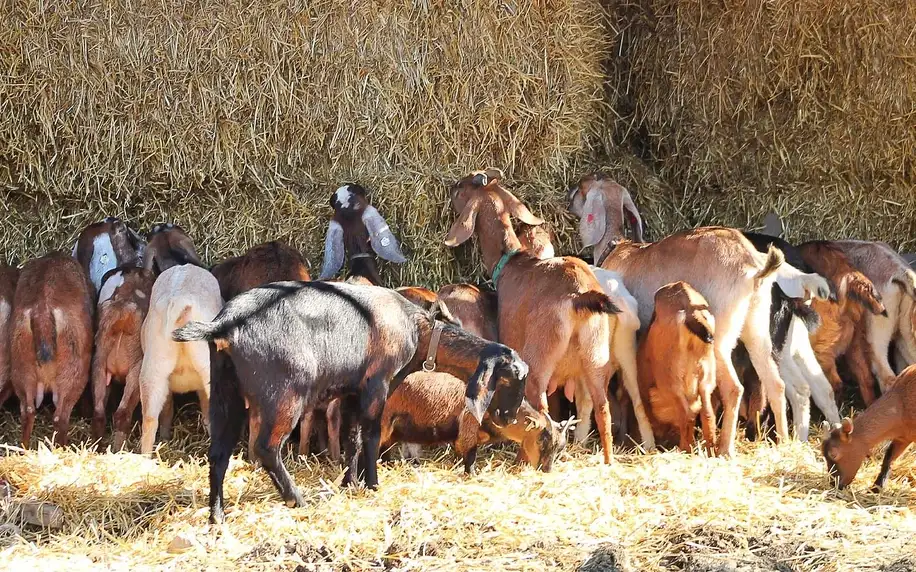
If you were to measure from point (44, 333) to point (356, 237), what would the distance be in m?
1.85

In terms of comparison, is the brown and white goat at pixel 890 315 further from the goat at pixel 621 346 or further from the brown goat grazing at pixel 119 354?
the brown goat grazing at pixel 119 354

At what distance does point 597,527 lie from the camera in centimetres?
483

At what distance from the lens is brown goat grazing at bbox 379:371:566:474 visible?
5.83m

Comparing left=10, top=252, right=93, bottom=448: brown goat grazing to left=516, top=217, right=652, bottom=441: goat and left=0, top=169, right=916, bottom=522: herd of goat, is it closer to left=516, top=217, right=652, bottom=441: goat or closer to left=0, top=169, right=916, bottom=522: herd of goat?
left=0, top=169, right=916, bottom=522: herd of goat

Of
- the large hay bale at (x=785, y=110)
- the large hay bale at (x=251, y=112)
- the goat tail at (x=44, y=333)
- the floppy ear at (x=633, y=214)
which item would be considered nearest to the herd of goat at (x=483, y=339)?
the goat tail at (x=44, y=333)

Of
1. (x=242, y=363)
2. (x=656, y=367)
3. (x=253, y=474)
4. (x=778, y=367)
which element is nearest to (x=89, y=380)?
(x=253, y=474)

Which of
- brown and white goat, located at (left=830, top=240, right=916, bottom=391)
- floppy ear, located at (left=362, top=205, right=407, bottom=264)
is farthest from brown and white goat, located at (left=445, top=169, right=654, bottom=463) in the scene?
brown and white goat, located at (left=830, top=240, right=916, bottom=391)

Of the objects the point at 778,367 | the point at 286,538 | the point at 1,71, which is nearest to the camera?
the point at 286,538

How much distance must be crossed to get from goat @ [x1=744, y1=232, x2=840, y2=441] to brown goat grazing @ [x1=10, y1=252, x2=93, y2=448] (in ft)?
12.7

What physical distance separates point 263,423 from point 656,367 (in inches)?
92.7

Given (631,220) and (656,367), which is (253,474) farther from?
(631,220)

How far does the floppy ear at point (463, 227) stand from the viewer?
716 centimetres

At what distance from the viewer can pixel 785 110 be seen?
801 centimetres

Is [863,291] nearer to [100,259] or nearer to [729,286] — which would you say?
[729,286]
